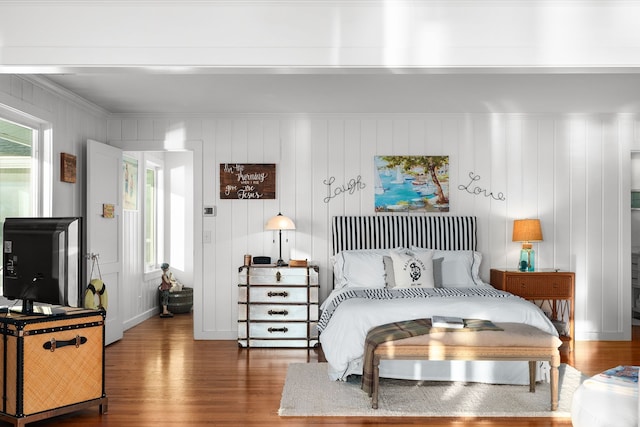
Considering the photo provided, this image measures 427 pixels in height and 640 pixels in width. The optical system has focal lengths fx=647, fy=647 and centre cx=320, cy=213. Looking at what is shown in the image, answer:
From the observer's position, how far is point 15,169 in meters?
5.16

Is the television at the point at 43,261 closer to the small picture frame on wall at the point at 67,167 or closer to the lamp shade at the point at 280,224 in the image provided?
the small picture frame on wall at the point at 67,167

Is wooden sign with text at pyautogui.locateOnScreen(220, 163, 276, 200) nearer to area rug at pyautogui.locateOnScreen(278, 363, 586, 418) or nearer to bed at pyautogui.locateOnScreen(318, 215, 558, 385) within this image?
bed at pyautogui.locateOnScreen(318, 215, 558, 385)

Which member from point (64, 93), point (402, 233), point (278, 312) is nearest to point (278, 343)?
point (278, 312)

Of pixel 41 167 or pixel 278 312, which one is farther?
pixel 278 312

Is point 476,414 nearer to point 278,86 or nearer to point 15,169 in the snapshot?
point 278,86

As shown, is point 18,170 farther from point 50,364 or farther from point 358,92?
point 358,92

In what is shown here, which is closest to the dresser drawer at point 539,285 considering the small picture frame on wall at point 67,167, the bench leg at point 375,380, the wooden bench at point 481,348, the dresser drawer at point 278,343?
the dresser drawer at point 278,343

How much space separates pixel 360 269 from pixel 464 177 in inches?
64.8

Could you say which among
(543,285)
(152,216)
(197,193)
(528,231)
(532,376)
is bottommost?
(532,376)

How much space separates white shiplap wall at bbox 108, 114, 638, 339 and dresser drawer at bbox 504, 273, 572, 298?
0.54 meters

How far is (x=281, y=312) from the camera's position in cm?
659

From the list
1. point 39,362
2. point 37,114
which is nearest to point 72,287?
point 39,362

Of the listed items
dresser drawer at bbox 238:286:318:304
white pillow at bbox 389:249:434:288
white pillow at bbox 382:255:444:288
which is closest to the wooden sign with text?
dresser drawer at bbox 238:286:318:304

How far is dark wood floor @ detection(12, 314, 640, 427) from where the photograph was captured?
4.13 m
